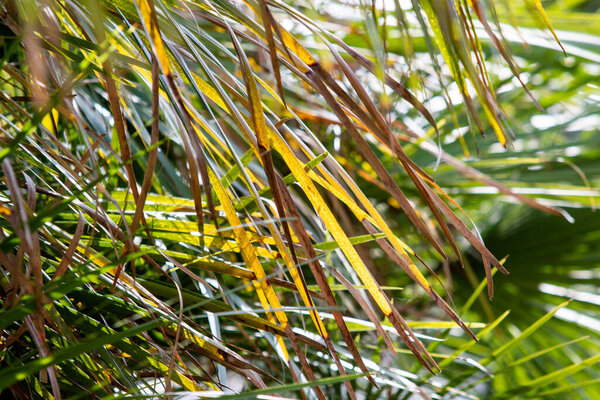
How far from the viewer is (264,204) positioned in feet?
1.84

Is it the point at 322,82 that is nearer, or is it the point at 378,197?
the point at 322,82

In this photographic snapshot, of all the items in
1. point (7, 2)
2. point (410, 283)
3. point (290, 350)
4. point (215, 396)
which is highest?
point (7, 2)

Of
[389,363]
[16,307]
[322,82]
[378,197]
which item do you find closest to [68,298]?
[16,307]

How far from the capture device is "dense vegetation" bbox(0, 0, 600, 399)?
363mm

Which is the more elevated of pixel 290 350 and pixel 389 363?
pixel 290 350

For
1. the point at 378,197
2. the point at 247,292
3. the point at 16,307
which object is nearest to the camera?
the point at 16,307

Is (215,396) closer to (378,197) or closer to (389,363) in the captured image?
(389,363)

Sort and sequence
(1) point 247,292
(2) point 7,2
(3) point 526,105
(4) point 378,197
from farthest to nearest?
(3) point 526,105 < (4) point 378,197 < (1) point 247,292 < (2) point 7,2

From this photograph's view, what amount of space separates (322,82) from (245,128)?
0.20 ft

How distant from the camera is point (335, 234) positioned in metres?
0.40

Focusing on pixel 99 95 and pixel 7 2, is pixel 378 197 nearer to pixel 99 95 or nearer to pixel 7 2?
pixel 99 95

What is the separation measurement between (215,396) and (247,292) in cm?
Answer: 36

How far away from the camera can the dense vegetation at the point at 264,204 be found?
0.36 m

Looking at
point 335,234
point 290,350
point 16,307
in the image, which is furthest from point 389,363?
point 16,307
